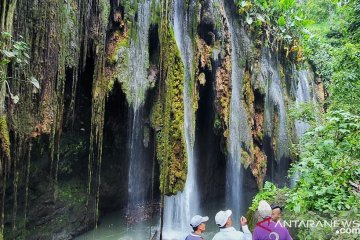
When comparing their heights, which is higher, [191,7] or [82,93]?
[191,7]

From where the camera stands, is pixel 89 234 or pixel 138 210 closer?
pixel 89 234

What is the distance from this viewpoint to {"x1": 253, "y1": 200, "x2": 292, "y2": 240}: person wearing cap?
10.5 ft

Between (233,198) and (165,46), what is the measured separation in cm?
736

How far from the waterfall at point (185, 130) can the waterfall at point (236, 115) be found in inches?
69.0

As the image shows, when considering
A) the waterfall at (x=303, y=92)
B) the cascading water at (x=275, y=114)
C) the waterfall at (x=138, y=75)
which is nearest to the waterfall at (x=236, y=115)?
the cascading water at (x=275, y=114)

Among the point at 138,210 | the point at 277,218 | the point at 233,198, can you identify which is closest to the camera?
the point at 277,218

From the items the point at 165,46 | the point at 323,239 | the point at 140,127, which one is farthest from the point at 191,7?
the point at 323,239

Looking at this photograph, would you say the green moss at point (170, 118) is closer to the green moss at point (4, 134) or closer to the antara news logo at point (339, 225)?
the green moss at point (4, 134)

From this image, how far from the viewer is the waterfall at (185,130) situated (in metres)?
9.45

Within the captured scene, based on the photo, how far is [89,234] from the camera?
9.96 meters

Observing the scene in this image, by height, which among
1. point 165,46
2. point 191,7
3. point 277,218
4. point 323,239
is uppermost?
point 191,7

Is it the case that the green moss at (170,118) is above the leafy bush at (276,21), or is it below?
below

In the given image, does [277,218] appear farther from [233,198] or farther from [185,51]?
[233,198]

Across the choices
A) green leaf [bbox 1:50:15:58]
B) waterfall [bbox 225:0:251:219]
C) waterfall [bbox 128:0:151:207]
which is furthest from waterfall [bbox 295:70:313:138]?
green leaf [bbox 1:50:15:58]
